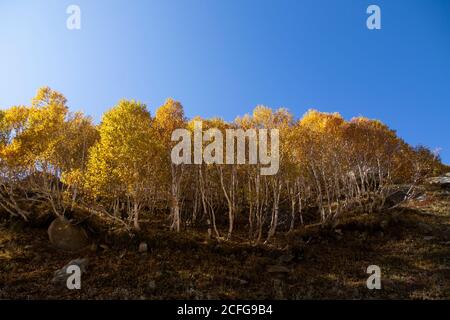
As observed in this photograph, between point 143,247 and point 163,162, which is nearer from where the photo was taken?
point 143,247

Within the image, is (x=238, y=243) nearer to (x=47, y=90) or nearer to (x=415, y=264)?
(x=415, y=264)

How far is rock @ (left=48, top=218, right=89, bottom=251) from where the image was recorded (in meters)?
28.4

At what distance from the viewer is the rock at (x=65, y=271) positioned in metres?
22.7

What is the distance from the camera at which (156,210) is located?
40.1 m

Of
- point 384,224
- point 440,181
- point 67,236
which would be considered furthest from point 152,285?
point 440,181

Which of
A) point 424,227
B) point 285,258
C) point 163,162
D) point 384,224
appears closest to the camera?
point 285,258

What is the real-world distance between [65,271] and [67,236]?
5.75 meters

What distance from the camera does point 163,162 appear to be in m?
30.6

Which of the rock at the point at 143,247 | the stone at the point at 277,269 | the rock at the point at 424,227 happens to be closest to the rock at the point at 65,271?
the rock at the point at 143,247

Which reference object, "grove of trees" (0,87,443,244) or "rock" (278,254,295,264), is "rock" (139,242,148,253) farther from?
"rock" (278,254,295,264)

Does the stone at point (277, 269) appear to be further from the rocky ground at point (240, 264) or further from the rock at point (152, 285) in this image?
the rock at point (152, 285)

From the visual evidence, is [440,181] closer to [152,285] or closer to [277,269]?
[277,269]
